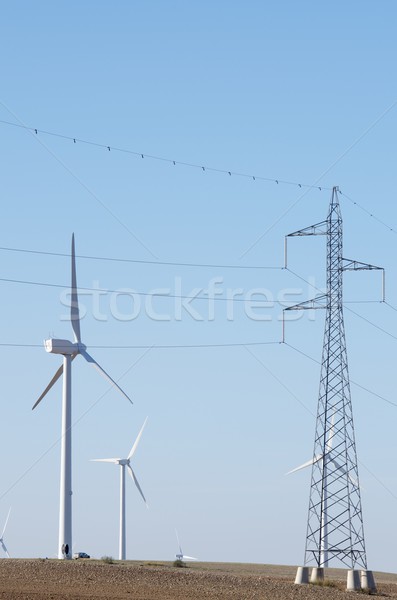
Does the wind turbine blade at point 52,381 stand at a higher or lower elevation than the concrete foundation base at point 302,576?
higher

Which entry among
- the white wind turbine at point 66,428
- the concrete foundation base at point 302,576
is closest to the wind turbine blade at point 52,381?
the white wind turbine at point 66,428

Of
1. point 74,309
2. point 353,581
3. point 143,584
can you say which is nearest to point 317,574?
point 353,581

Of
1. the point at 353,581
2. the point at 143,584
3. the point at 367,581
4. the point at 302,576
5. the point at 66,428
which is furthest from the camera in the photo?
the point at 66,428

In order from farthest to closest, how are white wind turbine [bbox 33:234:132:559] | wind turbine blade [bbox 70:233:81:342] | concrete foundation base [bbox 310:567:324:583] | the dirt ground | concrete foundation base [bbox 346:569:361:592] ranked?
wind turbine blade [bbox 70:233:81:342] < white wind turbine [bbox 33:234:132:559] < concrete foundation base [bbox 310:567:324:583] < concrete foundation base [bbox 346:569:361:592] < the dirt ground

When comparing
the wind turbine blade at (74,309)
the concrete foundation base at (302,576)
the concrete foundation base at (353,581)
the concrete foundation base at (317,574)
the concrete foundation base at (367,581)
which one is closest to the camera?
the concrete foundation base at (367,581)

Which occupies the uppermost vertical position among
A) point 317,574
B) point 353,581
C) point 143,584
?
point 143,584

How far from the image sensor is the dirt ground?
201 ft

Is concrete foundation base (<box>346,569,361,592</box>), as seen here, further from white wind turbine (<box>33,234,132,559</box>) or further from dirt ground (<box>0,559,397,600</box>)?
white wind turbine (<box>33,234,132,559</box>)

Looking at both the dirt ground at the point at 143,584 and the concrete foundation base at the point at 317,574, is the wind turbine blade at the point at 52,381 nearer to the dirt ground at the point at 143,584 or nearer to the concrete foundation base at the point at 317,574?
the dirt ground at the point at 143,584

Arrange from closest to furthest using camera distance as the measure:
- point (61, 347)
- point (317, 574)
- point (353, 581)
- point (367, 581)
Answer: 1. point (367, 581)
2. point (353, 581)
3. point (317, 574)
4. point (61, 347)

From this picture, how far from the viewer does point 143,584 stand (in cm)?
6762

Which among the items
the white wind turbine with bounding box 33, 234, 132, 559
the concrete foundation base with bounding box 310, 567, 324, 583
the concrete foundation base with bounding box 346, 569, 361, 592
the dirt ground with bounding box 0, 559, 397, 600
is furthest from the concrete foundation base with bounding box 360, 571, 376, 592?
the white wind turbine with bounding box 33, 234, 132, 559

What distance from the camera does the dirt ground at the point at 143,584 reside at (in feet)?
201

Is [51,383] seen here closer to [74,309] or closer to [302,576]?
[74,309]
